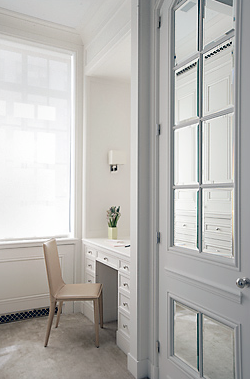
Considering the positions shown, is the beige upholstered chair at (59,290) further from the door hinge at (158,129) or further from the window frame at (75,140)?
the door hinge at (158,129)

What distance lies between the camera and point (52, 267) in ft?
9.16

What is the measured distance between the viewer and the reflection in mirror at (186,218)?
1.84m

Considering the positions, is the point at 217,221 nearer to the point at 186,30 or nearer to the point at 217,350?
the point at 217,350

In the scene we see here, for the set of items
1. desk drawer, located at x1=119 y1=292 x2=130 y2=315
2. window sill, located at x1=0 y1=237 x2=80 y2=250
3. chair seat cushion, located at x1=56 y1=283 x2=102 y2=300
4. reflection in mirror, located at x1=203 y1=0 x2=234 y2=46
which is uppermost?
reflection in mirror, located at x1=203 y1=0 x2=234 y2=46

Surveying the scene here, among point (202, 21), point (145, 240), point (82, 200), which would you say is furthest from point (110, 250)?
point (202, 21)

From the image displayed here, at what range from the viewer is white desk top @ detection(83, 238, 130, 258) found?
2.69m

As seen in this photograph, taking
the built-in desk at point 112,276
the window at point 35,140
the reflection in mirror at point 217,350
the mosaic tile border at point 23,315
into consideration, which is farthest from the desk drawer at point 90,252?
the reflection in mirror at point 217,350

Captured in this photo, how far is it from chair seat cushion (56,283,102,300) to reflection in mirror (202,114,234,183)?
1.50 m

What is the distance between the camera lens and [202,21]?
1.77 m

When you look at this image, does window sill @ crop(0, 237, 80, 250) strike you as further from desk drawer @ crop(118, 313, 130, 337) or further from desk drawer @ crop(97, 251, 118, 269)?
desk drawer @ crop(118, 313, 130, 337)

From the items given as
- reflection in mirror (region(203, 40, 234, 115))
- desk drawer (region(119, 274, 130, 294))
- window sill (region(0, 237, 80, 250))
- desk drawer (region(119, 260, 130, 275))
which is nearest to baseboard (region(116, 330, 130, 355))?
desk drawer (region(119, 274, 130, 294))

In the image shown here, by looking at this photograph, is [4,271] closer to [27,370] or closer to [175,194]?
[27,370]

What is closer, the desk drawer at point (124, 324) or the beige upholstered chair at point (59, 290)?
the desk drawer at point (124, 324)

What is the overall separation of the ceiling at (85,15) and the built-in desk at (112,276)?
1.82m
